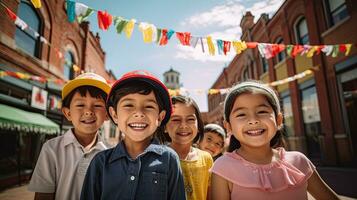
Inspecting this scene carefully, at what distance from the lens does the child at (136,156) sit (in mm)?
1445

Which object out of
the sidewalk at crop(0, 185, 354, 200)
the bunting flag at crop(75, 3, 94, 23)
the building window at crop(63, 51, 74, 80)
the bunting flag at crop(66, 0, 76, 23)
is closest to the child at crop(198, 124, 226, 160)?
the bunting flag at crop(75, 3, 94, 23)

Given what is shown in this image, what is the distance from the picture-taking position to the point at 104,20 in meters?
4.74

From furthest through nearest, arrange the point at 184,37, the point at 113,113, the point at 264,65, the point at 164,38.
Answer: the point at 264,65 < the point at 184,37 < the point at 164,38 < the point at 113,113

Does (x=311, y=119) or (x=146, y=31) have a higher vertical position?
(x=146, y=31)

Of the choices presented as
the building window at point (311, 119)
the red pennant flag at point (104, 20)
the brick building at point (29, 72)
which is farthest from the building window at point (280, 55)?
the brick building at point (29, 72)

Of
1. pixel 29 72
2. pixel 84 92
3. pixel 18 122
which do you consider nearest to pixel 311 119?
pixel 84 92

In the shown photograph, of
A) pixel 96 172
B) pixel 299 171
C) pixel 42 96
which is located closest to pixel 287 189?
pixel 299 171

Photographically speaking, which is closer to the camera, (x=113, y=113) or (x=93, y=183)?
(x=93, y=183)

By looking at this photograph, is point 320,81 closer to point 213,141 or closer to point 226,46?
point 226,46

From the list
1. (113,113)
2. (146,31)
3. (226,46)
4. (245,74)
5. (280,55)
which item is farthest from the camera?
(245,74)

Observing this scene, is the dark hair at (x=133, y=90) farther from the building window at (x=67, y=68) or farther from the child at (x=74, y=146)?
the building window at (x=67, y=68)

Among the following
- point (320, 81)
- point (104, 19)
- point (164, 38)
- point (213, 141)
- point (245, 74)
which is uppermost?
point (245, 74)

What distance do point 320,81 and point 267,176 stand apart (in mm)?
9922

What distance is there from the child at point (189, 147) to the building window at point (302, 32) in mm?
11097
